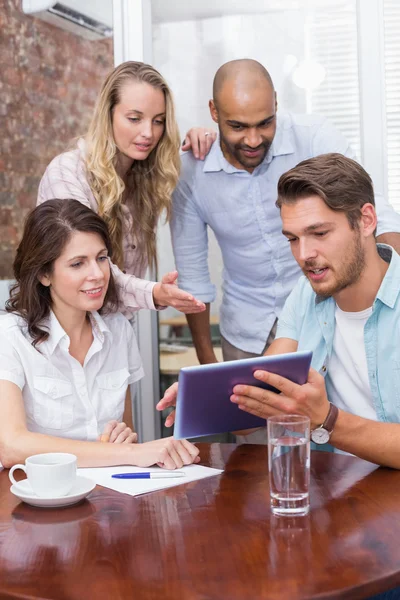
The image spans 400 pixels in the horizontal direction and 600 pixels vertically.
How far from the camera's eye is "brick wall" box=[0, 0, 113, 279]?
2.87m

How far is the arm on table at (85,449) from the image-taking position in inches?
64.5

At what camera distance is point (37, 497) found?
1373 millimetres

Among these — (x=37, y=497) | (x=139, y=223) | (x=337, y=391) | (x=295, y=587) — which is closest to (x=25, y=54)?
(x=139, y=223)

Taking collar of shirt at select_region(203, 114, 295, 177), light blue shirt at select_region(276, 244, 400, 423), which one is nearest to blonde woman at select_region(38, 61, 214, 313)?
collar of shirt at select_region(203, 114, 295, 177)

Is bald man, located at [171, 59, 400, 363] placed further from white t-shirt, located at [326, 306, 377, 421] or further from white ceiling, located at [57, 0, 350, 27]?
white t-shirt, located at [326, 306, 377, 421]

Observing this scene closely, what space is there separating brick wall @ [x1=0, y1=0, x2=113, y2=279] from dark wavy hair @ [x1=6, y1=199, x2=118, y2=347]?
636mm

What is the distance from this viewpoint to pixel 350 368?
6.41ft

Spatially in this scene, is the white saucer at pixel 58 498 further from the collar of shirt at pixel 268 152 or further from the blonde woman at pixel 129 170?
the collar of shirt at pixel 268 152

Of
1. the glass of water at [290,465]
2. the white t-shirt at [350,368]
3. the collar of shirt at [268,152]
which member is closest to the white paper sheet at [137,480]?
the glass of water at [290,465]

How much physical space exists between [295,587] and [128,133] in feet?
5.93

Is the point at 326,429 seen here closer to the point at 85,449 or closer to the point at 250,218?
the point at 85,449

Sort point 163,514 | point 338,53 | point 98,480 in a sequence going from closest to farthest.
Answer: point 163,514
point 98,480
point 338,53

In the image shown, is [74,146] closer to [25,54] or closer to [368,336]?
[25,54]

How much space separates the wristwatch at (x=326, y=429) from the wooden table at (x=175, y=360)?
187cm
